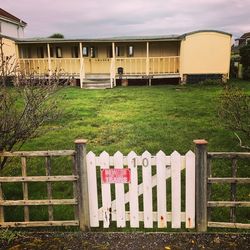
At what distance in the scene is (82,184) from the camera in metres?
4.94

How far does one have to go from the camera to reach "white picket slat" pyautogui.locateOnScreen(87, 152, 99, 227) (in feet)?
16.1

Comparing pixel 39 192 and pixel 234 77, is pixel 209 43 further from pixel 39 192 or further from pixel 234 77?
pixel 39 192

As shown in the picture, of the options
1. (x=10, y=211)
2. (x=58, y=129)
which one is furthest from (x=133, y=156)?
(x=58, y=129)

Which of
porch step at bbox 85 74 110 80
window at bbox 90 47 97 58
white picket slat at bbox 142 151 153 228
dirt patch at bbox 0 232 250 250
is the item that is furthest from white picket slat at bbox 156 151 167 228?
window at bbox 90 47 97 58

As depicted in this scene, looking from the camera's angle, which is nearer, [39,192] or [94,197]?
[94,197]

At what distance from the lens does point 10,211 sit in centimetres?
602

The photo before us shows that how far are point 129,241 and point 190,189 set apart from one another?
1193mm

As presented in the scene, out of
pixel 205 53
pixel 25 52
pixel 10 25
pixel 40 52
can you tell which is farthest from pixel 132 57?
pixel 10 25

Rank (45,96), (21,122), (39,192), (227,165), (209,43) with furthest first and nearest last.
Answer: (209,43) → (227,165) → (39,192) → (45,96) → (21,122)

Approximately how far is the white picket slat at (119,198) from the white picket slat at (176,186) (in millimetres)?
769

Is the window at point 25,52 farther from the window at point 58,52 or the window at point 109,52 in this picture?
the window at point 109,52

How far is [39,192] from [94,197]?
225 cm

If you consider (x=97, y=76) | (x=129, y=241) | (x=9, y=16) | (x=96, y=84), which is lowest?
(x=129, y=241)

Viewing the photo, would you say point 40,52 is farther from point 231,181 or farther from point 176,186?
point 231,181
